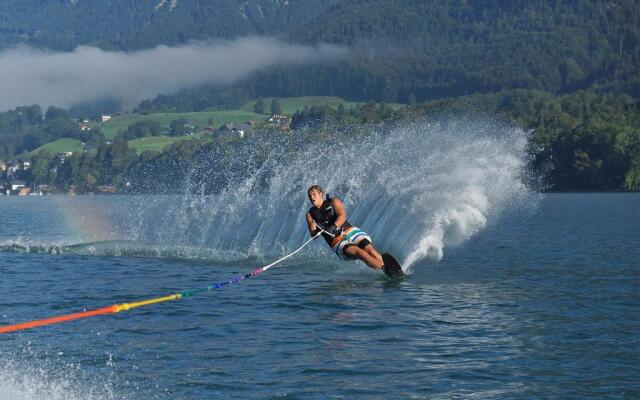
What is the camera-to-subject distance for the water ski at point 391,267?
22391mm

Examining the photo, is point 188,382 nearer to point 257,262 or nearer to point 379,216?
point 257,262

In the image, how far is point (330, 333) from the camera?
16.7 m

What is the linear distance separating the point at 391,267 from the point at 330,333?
6219 mm

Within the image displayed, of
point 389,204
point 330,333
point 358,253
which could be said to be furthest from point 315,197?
point 389,204

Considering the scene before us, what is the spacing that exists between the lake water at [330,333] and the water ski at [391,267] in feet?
0.86

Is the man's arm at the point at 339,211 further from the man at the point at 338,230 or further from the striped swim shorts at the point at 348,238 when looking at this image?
the striped swim shorts at the point at 348,238

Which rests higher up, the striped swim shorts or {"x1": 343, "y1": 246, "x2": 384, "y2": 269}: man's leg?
the striped swim shorts

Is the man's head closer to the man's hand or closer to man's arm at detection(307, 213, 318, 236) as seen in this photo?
man's arm at detection(307, 213, 318, 236)

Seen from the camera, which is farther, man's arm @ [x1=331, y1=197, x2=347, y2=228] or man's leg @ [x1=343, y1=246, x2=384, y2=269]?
man's leg @ [x1=343, y1=246, x2=384, y2=269]

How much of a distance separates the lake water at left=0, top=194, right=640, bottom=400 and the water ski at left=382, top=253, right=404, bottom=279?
0.26m

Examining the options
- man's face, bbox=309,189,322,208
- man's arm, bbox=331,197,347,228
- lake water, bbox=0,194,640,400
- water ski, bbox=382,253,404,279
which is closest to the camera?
lake water, bbox=0,194,640,400

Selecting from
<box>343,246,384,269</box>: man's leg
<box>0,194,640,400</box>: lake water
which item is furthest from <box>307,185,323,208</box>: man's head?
<box>0,194,640,400</box>: lake water

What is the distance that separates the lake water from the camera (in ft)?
43.9

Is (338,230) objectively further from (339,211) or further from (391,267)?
(391,267)
